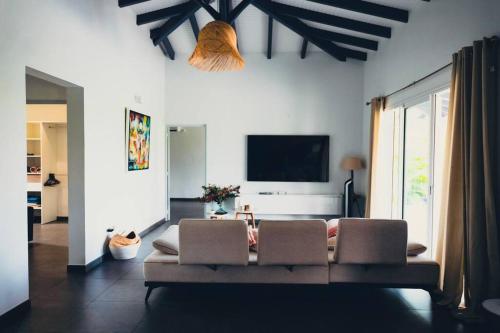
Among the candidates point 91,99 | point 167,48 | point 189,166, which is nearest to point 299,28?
point 167,48

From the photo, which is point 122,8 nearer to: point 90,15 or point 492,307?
point 90,15

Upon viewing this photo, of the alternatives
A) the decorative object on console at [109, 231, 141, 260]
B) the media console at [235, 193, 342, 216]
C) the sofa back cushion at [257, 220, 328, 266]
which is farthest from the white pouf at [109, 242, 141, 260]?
the media console at [235, 193, 342, 216]

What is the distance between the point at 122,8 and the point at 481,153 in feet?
16.6

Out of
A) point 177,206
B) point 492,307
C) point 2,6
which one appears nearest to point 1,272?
point 2,6

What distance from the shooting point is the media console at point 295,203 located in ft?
24.6

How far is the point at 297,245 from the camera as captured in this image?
3371mm

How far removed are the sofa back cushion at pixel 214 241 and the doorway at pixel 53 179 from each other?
1.73m

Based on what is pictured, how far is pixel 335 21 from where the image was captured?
5.79 metres

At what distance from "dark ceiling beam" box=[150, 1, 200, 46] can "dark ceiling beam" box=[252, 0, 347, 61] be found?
0.95 m

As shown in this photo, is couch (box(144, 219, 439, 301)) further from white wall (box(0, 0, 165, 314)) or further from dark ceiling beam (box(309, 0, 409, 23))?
dark ceiling beam (box(309, 0, 409, 23))

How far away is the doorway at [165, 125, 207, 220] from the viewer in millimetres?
11164

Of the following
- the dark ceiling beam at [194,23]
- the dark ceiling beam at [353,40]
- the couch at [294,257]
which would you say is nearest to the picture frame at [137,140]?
the dark ceiling beam at [194,23]

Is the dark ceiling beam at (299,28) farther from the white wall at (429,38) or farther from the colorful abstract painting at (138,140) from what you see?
the colorful abstract painting at (138,140)

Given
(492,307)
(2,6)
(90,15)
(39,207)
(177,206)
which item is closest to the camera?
(492,307)
